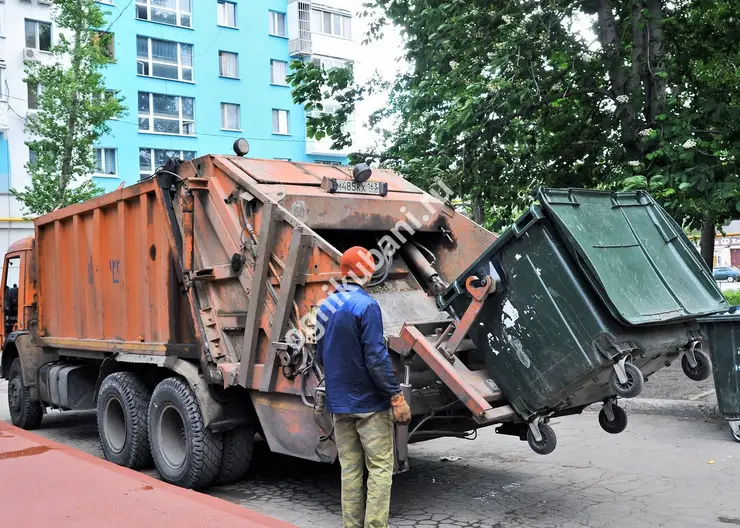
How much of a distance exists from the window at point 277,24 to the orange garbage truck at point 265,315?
2879 centimetres

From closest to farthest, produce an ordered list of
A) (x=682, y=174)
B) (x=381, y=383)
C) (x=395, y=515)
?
1. (x=381, y=383)
2. (x=395, y=515)
3. (x=682, y=174)

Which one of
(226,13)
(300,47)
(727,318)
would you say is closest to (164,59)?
(226,13)

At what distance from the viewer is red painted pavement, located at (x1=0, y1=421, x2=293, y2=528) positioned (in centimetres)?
452

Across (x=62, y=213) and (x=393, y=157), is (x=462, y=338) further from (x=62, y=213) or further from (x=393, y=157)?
(x=393, y=157)

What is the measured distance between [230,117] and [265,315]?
94.7ft

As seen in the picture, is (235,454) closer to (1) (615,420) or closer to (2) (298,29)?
(1) (615,420)

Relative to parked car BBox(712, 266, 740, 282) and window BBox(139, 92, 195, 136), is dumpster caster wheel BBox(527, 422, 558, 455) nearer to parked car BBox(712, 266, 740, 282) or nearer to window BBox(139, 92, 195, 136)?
window BBox(139, 92, 195, 136)

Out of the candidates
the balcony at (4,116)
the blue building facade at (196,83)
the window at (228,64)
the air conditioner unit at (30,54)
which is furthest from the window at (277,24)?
the balcony at (4,116)

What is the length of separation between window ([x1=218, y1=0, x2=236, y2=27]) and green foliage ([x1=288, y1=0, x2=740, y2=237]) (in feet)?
76.8

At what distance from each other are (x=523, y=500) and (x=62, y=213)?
5.75m

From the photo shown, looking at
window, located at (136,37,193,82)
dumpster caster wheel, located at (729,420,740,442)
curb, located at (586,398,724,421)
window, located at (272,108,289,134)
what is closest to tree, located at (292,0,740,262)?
curb, located at (586,398,724,421)

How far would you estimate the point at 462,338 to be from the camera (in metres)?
4.76

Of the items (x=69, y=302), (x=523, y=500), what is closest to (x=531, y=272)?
(x=523, y=500)

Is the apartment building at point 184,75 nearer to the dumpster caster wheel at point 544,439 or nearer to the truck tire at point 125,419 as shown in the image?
the truck tire at point 125,419
